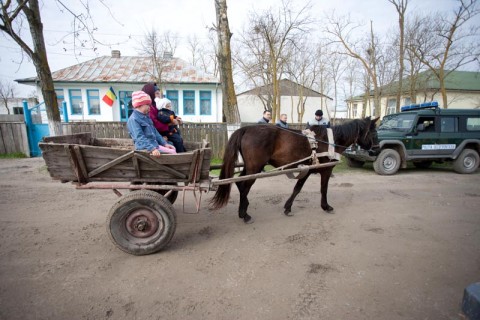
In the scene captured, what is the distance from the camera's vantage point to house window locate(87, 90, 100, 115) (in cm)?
1585

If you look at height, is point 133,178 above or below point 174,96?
below

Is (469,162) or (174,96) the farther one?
(174,96)

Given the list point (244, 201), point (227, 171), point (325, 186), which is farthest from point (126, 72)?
point (325, 186)

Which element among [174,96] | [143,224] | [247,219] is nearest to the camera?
[143,224]

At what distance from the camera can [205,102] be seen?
1695 cm

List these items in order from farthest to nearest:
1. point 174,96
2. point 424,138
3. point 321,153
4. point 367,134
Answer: point 174,96 < point 424,138 < point 367,134 < point 321,153

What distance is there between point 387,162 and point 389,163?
91 mm

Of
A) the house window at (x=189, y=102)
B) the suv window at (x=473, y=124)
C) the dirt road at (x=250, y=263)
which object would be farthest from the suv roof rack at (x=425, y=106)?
the house window at (x=189, y=102)

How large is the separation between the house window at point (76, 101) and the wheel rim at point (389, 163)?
17.8m

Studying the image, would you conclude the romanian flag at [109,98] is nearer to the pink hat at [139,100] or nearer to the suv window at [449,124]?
the pink hat at [139,100]

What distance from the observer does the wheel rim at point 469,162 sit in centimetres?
807

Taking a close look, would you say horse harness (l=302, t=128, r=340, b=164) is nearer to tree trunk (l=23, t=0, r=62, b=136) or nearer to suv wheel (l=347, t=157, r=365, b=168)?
suv wheel (l=347, t=157, r=365, b=168)

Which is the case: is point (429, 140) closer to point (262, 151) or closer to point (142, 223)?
point (262, 151)

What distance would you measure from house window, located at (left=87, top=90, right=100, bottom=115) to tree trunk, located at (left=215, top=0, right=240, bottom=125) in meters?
12.3
